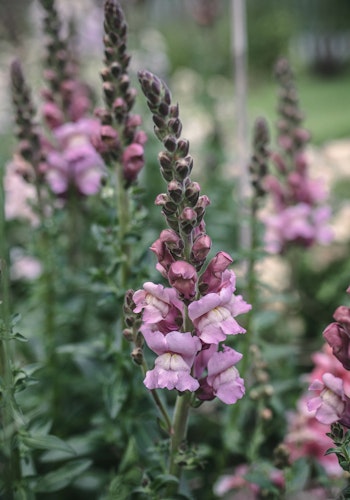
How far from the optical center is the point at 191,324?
1.28 metres

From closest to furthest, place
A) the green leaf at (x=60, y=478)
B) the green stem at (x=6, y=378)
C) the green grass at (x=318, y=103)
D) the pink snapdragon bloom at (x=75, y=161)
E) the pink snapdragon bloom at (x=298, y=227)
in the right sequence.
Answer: the green stem at (x=6, y=378)
the green leaf at (x=60, y=478)
the pink snapdragon bloom at (x=75, y=161)
the pink snapdragon bloom at (x=298, y=227)
the green grass at (x=318, y=103)

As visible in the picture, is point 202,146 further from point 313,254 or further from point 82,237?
point 82,237

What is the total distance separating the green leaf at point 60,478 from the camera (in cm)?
159

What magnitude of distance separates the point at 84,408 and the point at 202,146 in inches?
83.6

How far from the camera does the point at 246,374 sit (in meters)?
2.10

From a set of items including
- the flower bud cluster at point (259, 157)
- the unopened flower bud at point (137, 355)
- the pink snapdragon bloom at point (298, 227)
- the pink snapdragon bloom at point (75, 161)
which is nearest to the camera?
the unopened flower bud at point (137, 355)

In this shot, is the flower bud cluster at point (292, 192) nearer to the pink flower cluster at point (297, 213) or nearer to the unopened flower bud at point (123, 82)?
the pink flower cluster at point (297, 213)

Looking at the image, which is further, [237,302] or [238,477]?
[238,477]

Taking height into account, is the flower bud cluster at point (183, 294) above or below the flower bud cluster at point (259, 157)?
below

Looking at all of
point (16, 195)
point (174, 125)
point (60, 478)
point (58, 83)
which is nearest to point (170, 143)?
point (174, 125)

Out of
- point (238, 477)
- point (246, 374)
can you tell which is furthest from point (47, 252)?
point (238, 477)

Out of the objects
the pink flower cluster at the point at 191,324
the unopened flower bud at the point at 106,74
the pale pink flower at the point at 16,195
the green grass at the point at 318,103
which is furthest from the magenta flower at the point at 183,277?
the green grass at the point at 318,103

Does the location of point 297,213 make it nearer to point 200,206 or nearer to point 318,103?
point 200,206

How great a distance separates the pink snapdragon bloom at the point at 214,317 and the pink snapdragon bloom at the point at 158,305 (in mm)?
54
